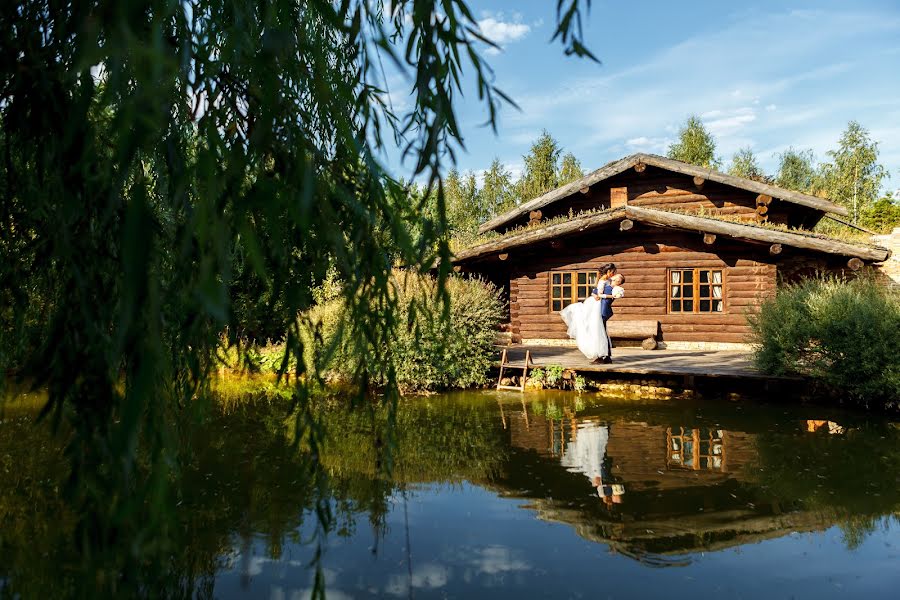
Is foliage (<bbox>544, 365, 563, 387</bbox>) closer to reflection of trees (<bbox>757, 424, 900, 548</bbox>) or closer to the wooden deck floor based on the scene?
the wooden deck floor

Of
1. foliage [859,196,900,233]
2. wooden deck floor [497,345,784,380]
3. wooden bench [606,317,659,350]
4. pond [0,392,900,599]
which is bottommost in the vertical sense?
pond [0,392,900,599]

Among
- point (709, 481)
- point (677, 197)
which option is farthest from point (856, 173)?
point (709, 481)

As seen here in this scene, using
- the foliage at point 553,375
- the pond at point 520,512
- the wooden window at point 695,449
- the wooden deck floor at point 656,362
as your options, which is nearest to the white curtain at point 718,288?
the wooden deck floor at point 656,362

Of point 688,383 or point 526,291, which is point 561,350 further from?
point 688,383

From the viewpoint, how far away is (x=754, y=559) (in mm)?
4355

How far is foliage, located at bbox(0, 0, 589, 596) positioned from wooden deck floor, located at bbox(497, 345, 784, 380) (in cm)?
1017

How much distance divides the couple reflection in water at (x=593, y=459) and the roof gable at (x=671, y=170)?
10705 mm

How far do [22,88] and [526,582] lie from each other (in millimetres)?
3850

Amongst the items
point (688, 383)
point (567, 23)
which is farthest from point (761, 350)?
point (567, 23)

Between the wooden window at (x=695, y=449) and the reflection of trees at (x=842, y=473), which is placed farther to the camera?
the wooden window at (x=695, y=449)

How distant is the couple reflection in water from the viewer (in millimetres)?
5902

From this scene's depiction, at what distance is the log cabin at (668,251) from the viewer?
15.3 metres

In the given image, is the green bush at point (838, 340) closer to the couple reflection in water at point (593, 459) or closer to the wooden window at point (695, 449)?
the wooden window at point (695, 449)

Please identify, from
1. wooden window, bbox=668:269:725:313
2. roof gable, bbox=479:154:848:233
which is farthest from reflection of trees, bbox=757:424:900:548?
roof gable, bbox=479:154:848:233
